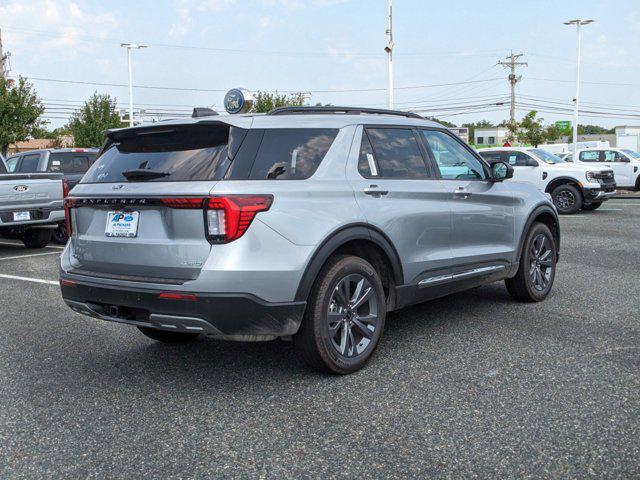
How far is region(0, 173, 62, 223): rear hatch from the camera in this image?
10.3 meters

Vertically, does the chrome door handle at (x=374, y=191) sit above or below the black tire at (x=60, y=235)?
above

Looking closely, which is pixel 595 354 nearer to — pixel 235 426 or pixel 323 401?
pixel 323 401

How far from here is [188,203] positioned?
3.78 metres

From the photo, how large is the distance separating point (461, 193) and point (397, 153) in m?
0.77

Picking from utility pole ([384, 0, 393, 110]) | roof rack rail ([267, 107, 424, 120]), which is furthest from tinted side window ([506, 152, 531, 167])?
roof rack rail ([267, 107, 424, 120])

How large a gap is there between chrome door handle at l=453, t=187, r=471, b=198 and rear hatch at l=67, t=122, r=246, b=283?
2.03 m

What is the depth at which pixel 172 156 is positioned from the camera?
13.4 feet

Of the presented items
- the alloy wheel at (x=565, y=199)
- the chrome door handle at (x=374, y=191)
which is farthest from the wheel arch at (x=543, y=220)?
the alloy wheel at (x=565, y=199)

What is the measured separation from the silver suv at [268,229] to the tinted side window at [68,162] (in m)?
9.63

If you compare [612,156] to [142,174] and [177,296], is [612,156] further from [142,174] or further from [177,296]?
[177,296]

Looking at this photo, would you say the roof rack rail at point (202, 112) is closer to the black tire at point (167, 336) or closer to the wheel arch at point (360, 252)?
the wheel arch at point (360, 252)

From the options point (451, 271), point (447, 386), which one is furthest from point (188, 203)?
point (451, 271)

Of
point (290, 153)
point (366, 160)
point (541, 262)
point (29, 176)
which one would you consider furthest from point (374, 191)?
point (29, 176)

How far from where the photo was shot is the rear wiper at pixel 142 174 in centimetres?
404
